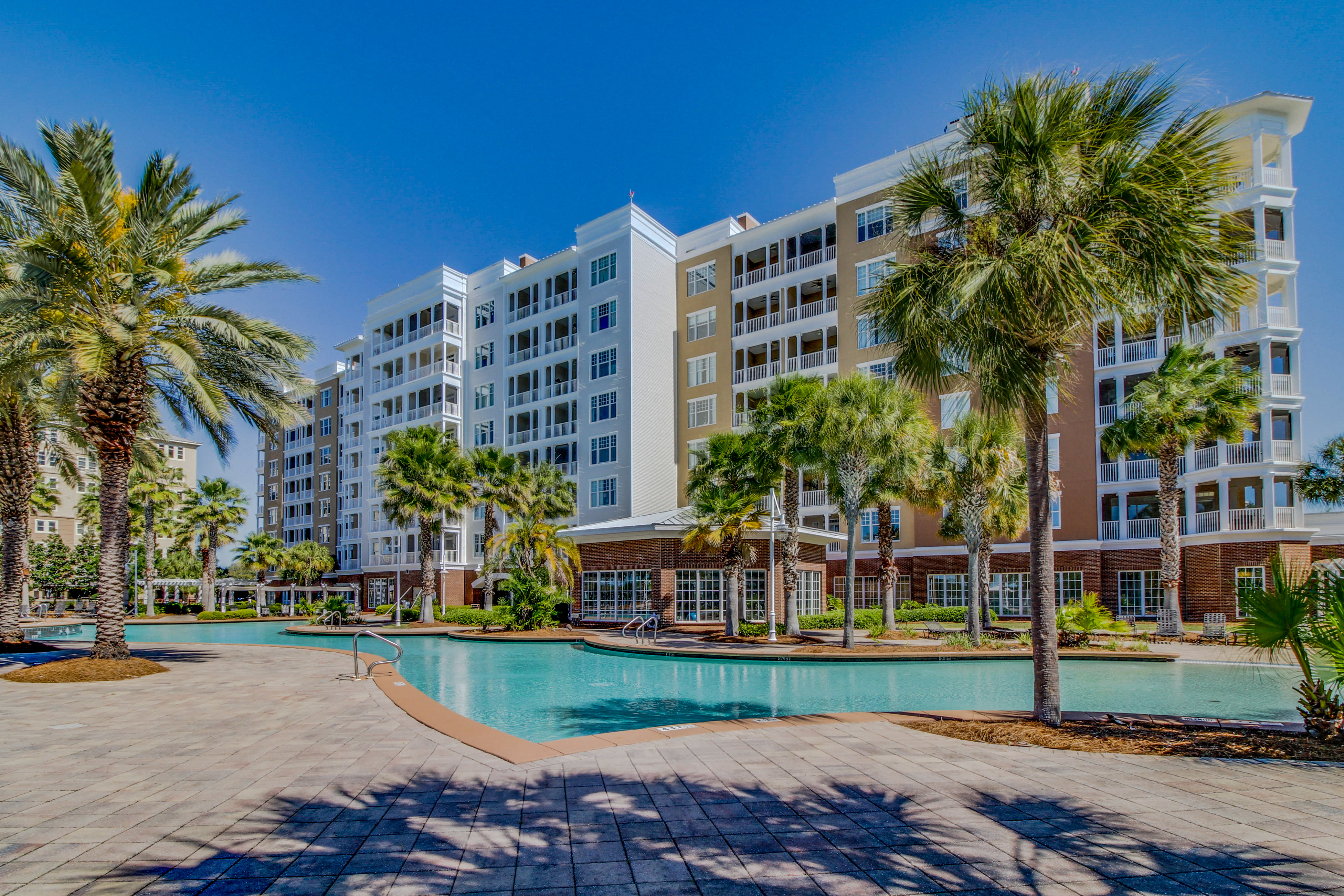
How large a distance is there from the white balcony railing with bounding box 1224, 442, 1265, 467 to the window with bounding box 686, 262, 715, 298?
1068 inches

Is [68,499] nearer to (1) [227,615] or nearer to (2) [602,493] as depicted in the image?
(1) [227,615]

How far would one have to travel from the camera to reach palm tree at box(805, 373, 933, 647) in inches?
841

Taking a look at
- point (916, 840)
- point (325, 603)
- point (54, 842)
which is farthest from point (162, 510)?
point (916, 840)

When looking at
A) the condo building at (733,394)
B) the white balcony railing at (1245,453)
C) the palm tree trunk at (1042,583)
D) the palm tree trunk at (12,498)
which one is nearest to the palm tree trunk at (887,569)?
the condo building at (733,394)

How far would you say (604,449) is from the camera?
43219mm

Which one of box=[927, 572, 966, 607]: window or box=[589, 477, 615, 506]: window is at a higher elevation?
box=[589, 477, 615, 506]: window

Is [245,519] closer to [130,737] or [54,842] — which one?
[130,737]

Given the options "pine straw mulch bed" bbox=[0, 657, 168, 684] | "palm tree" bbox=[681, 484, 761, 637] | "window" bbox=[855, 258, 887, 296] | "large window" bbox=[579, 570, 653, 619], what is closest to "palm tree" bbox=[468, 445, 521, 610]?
"large window" bbox=[579, 570, 653, 619]

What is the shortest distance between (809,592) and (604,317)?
65.8ft

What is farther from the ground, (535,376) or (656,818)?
(535,376)

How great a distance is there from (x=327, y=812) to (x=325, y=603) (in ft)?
117

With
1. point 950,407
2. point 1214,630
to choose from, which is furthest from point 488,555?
point 1214,630

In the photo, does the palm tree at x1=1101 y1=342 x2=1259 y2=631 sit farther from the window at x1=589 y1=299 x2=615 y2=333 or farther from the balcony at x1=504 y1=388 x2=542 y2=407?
the balcony at x1=504 y1=388 x2=542 y2=407

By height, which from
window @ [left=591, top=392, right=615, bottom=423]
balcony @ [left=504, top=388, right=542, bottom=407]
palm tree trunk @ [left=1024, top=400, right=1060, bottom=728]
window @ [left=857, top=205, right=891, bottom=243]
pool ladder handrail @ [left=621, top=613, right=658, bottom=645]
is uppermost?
window @ [left=857, top=205, right=891, bottom=243]
